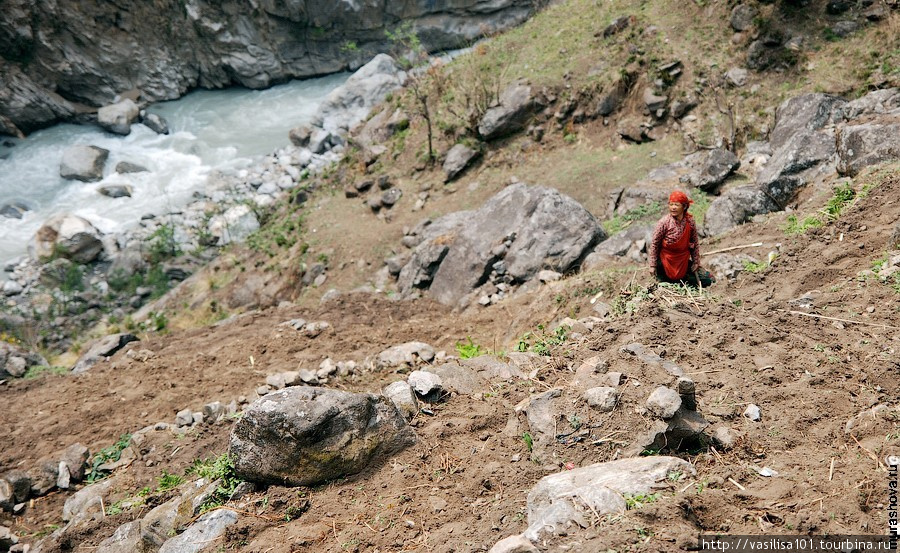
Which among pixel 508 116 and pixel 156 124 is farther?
pixel 156 124

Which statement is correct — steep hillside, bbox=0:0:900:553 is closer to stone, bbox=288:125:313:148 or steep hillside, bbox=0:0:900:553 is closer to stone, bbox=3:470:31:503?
stone, bbox=3:470:31:503

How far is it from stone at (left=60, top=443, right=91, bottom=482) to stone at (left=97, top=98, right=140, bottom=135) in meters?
17.6

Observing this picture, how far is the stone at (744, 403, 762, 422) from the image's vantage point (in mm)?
3581

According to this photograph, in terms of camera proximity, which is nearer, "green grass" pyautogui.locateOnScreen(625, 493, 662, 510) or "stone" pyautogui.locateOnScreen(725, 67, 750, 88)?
"green grass" pyautogui.locateOnScreen(625, 493, 662, 510)

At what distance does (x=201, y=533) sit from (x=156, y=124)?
66.0 feet

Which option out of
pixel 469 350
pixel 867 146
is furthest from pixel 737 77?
pixel 469 350

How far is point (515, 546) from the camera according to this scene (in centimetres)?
273

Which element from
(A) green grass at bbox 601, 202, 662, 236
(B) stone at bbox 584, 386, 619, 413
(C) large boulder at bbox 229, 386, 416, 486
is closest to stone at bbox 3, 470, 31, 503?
(C) large boulder at bbox 229, 386, 416, 486

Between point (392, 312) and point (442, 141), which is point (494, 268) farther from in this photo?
point (442, 141)

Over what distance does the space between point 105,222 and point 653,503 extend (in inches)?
689

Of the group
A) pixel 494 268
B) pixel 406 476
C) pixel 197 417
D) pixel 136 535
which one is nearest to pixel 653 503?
pixel 406 476

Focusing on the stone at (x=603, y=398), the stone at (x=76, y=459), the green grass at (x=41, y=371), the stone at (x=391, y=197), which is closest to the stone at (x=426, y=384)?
the stone at (x=603, y=398)

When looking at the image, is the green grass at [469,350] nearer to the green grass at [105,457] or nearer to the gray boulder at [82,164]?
the green grass at [105,457]

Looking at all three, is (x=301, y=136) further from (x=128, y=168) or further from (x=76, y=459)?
(x=76, y=459)
